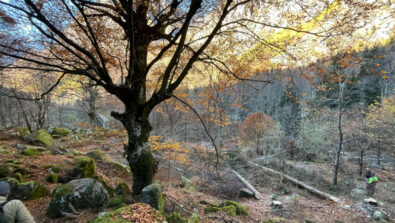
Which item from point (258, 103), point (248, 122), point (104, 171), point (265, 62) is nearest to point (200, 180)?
point (104, 171)

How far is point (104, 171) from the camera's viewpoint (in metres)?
7.46

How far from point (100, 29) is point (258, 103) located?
4040 centimetres

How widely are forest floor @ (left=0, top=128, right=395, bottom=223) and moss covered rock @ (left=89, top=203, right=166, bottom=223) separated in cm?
158

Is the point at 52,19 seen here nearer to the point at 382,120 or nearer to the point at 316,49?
the point at 316,49

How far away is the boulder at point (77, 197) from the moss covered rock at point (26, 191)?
114cm

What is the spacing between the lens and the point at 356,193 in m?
Result: 10.6

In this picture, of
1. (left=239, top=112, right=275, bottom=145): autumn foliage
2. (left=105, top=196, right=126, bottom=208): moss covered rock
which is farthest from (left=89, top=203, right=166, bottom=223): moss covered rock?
(left=239, top=112, right=275, bottom=145): autumn foliage

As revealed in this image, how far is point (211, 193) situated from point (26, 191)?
25.5ft

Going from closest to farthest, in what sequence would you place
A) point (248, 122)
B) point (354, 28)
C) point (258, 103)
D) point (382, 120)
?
point (354, 28), point (382, 120), point (248, 122), point (258, 103)

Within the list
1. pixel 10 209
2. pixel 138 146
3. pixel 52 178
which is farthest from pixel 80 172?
pixel 138 146

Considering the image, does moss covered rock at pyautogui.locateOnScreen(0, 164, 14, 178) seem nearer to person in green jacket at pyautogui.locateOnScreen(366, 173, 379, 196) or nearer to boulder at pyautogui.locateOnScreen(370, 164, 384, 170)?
person in green jacket at pyautogui.locateOnScreen(366, 173, 379, 196)

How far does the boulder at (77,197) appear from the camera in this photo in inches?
138

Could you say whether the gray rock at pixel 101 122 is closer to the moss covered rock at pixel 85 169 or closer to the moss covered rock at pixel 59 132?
the moss covered rock at pixel 59 132

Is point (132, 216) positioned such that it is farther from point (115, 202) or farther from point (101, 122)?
point (101, 122)
